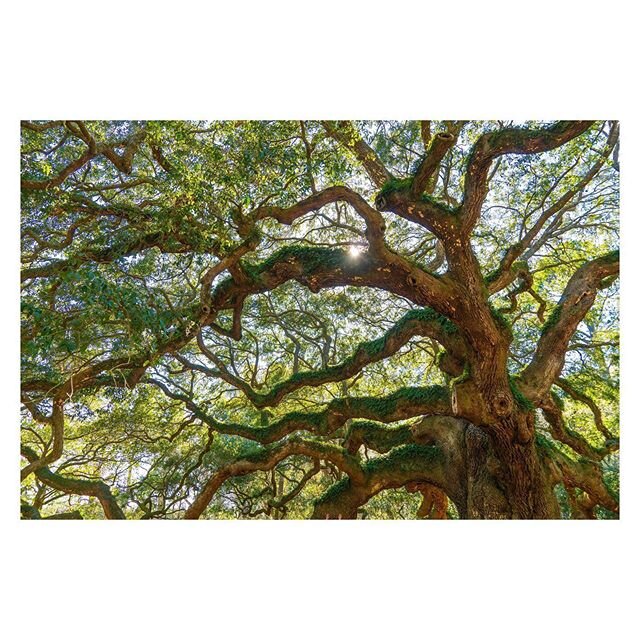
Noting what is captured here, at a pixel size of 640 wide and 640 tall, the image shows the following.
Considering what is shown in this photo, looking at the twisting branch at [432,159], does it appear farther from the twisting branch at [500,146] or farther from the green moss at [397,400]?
the green moss at [397,400]

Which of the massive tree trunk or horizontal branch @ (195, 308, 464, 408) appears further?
horizontal branch @ (195, 308, 464, 408)

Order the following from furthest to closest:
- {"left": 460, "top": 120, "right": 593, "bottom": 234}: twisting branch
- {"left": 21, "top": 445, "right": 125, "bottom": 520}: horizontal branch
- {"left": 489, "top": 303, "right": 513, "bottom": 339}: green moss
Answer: {"left": 21, "top": 445, "right": 125, "bottom": 520}: horizontal branch, {"left": 489, "top": 303, "right": 513, "bottom": 339}: green moss, {"left": 460, "top": 120, "right": 593, "bottom": 234}: twisting branch

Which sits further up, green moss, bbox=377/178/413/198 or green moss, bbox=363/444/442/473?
green moss, bbox=377/178/413/198

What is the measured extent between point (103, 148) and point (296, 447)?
102 inches

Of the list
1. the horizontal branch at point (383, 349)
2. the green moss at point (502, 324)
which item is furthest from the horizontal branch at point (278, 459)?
the green moss at point (502, 324)

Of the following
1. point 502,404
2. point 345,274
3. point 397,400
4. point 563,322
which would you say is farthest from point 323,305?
point 502,404

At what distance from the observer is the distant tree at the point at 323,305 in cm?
311

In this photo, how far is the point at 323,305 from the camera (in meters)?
5.41

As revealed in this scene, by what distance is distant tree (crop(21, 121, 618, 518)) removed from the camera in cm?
311

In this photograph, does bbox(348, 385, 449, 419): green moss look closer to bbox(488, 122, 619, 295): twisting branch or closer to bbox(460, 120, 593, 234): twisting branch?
bbox(488, 122, 619, 295): twisting branch

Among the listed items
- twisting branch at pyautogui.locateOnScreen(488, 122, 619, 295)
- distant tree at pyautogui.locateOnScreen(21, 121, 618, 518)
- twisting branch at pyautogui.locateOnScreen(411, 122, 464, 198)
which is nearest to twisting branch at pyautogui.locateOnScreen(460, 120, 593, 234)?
distant tree at pyautogui.locateOnScreen(21, 121, 618, 518)

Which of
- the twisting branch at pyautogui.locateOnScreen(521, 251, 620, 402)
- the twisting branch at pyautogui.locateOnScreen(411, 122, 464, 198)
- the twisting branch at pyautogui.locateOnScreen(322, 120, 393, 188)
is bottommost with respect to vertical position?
the twisting branch at pyautogui.locateOnScreen(521, 251, 620, 402)

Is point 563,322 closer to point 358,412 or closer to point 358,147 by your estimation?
point 358,412
